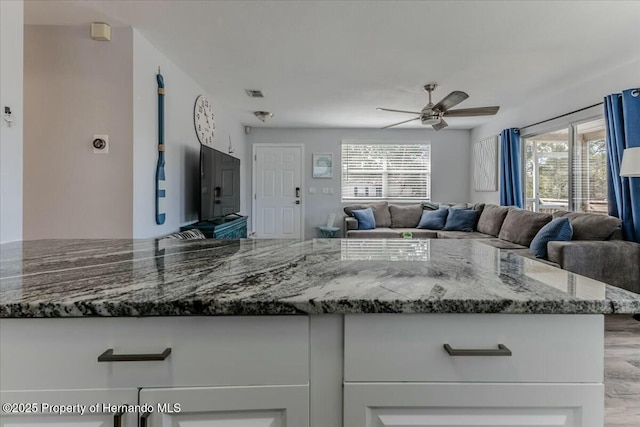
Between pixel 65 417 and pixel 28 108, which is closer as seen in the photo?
pixel 65 417

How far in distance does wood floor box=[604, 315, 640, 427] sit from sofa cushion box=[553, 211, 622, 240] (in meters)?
0.76

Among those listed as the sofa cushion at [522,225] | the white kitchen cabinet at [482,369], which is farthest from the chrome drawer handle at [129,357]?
the sofa cushion at [522,225]

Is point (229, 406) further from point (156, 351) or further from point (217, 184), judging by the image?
point (217, 184)

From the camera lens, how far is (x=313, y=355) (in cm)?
73

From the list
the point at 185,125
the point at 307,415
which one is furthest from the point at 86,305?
the point at 185,125

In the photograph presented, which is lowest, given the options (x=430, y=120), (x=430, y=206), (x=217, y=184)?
(x=430, y=206)

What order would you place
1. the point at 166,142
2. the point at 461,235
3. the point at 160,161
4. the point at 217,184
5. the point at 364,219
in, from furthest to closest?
the point at 364,219 < the point at 461,235 < the point at 217,184 < the point at 166,142 < the point at 160,161

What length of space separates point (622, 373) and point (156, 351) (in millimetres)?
2746

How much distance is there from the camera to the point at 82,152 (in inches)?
106

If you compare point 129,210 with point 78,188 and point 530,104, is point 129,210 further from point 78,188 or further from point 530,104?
point 530,104

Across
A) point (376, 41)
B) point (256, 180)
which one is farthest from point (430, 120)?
point (256, 180)

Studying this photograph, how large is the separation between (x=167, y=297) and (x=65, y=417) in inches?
12.2

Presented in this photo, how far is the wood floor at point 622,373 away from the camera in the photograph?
178 centimetres

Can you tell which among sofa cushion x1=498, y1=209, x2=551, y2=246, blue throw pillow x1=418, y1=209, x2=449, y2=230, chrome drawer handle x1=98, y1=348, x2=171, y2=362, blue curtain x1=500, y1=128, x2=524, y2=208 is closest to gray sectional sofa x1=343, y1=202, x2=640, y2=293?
sofa cushion x1=498, y1=209, x2=551, y2=246
